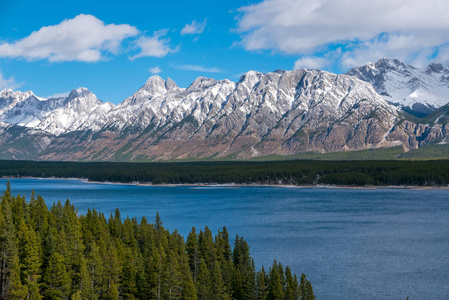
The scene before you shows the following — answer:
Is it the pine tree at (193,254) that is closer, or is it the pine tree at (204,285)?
the pine tree at (204,285)

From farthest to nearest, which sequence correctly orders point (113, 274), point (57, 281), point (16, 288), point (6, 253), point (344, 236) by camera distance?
point (344, 236), point (113, 274), point (6, 253), point (57, 281), point (16, 288)

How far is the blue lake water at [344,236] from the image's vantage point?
84125 millimetres

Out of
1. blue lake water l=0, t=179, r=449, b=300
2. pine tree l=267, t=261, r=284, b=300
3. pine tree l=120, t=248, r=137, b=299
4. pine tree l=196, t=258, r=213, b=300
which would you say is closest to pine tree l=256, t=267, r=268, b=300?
pine tree l=267, t=261, r=284, b=300

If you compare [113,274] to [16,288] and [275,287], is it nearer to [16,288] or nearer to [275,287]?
[16,288]

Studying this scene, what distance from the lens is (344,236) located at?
12362cm

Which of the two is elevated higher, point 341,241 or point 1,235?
point 1,235

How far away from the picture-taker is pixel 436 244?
112 meters

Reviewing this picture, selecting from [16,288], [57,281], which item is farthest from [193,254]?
[16,288]

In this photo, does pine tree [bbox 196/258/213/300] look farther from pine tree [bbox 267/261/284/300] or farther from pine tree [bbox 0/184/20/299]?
pine tree [bbox 0/184/20/299]

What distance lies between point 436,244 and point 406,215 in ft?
154

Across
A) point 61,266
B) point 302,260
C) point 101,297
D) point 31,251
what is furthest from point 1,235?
point 302,260

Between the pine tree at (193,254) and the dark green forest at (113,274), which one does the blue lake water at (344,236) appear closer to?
the dark green forest at (113,274)

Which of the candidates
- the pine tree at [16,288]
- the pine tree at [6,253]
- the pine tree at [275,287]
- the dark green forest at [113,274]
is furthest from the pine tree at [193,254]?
the pine tree at [16,288]

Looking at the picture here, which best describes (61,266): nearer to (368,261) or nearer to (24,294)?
(24,294)
